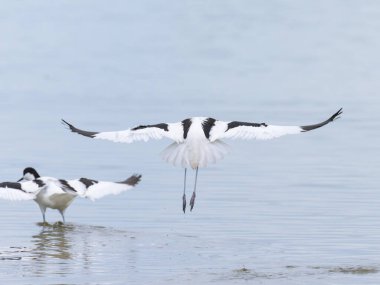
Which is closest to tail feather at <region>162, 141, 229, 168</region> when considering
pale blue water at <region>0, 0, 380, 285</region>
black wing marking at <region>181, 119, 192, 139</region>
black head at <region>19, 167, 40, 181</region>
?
black wing marking at <region>181, 119, 192, 139</region>

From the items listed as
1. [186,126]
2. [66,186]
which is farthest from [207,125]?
[66,186]

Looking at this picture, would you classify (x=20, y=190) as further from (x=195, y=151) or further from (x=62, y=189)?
(x=195, y=151)

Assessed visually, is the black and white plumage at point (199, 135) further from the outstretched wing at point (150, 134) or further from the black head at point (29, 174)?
the black head at point (29, 174)

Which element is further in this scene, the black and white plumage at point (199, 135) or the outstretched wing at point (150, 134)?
the outstretched wing at point (150, 134)

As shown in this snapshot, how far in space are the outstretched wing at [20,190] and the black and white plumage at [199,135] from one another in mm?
882

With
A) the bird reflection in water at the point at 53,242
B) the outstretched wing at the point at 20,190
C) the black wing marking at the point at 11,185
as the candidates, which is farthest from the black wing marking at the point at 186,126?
the black wing marking at the point at 11,185

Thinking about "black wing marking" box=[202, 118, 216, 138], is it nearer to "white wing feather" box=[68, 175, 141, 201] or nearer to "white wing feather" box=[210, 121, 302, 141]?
"white wing feather" box=[210, 121, 302, 141]

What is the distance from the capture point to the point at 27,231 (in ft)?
50.2

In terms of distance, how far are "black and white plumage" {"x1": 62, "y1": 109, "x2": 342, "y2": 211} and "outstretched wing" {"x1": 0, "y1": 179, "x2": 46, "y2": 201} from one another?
0.88 meters

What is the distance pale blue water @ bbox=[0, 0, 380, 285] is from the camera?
43.4 ft

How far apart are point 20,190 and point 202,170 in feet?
15.3

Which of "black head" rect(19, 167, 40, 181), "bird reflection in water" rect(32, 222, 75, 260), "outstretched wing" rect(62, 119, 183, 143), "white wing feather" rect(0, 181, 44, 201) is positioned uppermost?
"outstretched wing" rect(62, 119, 183, 143)

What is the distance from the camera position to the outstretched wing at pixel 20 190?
15.2m

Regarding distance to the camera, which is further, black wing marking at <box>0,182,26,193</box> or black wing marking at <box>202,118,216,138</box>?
black wing marking at <box>0,182,26,193</box>
